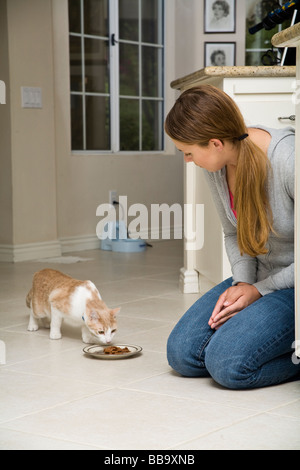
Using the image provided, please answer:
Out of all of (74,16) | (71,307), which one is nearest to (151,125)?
(74,16)

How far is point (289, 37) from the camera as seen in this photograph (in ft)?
5.60

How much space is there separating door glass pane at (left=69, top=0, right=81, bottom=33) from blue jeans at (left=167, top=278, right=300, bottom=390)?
3.80 m

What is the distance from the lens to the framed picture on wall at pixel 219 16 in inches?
248

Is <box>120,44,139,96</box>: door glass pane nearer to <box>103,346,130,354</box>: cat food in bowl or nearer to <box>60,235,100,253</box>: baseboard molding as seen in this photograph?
<box>60,235,100,253</box>: baseboard molding

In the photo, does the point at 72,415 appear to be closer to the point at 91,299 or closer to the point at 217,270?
the point at 91,299

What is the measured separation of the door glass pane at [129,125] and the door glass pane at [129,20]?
1.67ft

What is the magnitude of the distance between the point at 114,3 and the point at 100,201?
1.52 m

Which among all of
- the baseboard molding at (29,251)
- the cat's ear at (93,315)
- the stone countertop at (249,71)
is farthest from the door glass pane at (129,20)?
the cat's ear at (93,315)

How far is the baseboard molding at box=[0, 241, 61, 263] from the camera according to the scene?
16.5ft

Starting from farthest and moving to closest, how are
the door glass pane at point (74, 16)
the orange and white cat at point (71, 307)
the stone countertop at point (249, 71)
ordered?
the door glass pane at point (74, 16), the stone countertop at point (249, 71), the orange and white cat at point (71, 307)

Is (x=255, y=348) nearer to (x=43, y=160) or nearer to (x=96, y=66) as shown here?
(x=43, y=160)

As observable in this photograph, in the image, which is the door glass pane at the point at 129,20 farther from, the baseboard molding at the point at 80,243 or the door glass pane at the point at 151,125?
the baseboard molding at the point at 80,243

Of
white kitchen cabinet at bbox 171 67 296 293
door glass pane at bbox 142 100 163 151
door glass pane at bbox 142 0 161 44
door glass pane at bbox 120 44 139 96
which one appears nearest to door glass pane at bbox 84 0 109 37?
door glass pane at bbox 120 44 139 96

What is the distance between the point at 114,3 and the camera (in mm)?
5762
